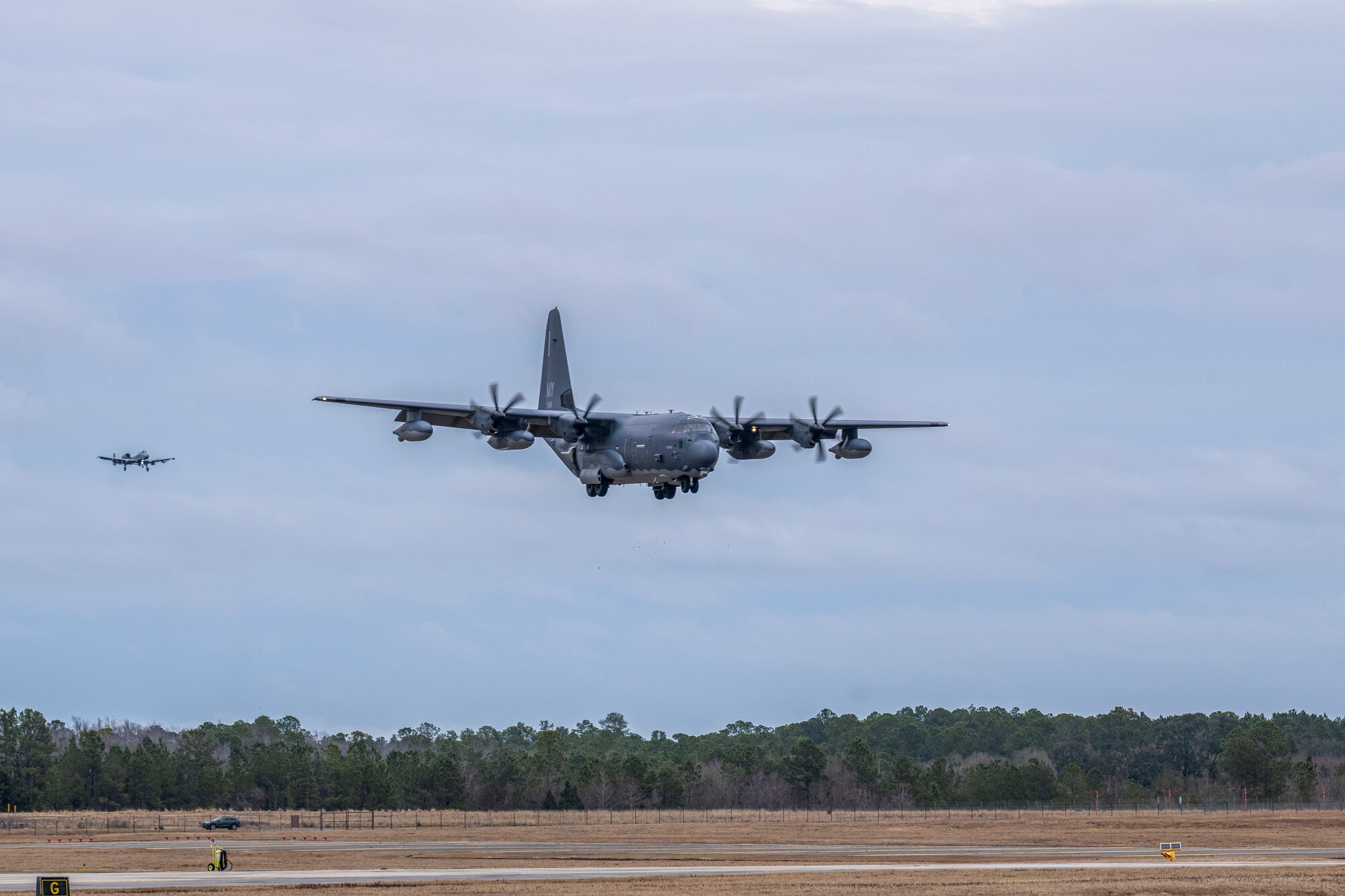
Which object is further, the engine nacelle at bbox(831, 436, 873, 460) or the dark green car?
the dark green car

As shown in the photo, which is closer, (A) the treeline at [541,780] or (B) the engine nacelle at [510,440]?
(B) the engine nacelle at [510,440]

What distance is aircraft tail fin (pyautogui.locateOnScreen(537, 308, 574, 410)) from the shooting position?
313 feet

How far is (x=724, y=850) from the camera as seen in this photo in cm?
7819

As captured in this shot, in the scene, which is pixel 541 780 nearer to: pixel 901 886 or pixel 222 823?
pixel 222 823

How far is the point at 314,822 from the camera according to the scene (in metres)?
118

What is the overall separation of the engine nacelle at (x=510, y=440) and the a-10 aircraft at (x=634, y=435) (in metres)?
0.04

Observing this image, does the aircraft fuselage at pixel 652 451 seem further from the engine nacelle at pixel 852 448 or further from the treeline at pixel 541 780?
the treeline at pixel 541 780

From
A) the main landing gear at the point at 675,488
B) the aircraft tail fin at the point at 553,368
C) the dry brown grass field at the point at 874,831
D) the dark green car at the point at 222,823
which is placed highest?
the aircraft tail fin at the point at 553,368

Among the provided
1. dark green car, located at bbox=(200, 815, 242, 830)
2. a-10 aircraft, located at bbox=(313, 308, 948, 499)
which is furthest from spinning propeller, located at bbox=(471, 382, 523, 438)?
dark green car, located at bbox=(200, 815, 242, 830)

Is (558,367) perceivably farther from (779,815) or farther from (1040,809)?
(1040,809)

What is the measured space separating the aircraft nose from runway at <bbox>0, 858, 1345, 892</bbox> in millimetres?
18043

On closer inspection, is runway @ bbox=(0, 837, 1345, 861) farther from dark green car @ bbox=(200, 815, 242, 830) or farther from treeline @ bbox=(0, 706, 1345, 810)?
treeline @ bbox=(0, 706, 1345, 810)

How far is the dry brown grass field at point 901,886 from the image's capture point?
53812 millimetres

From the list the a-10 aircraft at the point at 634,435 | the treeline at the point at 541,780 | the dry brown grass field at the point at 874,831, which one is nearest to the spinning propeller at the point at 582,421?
the a-10 aircraft at the point at 634,435
